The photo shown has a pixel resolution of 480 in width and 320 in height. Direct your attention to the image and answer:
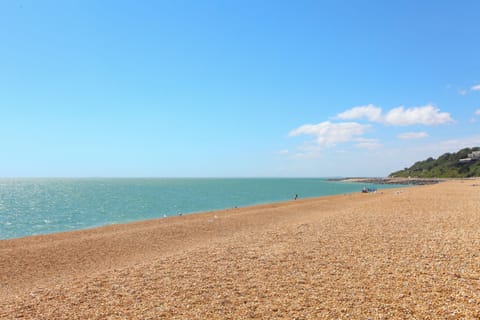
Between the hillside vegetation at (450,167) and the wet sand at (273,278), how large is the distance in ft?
446

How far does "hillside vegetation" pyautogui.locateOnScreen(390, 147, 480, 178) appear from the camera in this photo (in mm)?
126500

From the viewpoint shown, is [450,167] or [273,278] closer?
[273,278]

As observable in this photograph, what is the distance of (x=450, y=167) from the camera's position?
146 metres

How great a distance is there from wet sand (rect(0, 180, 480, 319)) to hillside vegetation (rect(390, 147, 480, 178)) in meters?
136

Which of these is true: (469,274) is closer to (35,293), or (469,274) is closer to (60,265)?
(35,293)

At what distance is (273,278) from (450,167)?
17177 centimetres

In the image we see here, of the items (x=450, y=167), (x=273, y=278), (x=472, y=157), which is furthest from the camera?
(x=450, y=167)

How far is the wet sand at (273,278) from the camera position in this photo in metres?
6.40

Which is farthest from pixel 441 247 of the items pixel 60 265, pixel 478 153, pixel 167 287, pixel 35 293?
pixel 478 153

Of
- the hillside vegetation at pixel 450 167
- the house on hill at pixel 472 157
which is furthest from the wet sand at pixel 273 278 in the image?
the house on hill at pixel 472 157

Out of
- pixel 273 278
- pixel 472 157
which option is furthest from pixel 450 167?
pixel 273 278

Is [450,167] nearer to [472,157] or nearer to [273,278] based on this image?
[472,157]

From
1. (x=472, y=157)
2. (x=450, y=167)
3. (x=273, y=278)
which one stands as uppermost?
(x=472, y=157)

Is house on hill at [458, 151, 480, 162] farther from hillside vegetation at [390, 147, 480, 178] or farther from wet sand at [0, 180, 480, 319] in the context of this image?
wet sand at [0, 180, 480, 319]
